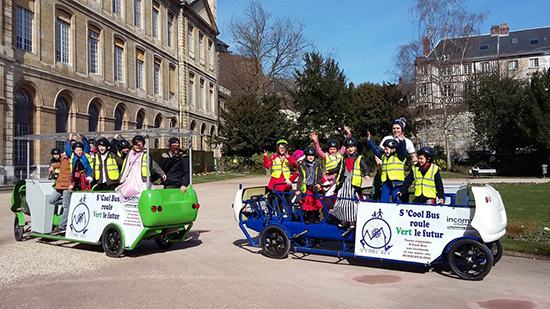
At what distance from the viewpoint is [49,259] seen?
25.8 ft

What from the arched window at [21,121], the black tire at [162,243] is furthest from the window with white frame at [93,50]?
the black tire at [162,243]

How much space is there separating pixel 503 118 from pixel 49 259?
37.0m

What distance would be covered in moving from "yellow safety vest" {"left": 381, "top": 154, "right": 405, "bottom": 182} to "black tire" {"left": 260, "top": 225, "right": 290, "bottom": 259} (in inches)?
77.0

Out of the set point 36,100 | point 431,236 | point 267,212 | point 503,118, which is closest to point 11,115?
point 36,100

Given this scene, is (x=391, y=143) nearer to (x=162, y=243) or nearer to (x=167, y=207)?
(x=167, y=207)

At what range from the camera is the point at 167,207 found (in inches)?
314

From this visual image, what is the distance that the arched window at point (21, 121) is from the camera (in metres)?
24.9

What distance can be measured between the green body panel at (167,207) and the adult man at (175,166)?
0.25 metres

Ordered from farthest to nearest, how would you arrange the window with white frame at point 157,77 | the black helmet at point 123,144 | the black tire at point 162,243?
the window with white frame at point 157,77, the black helmet at point 123,144, the black tire at point 162,243

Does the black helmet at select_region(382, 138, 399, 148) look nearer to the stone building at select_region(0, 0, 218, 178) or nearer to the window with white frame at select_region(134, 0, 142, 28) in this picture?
the stone building at select_region(0, 0, 218, 178)

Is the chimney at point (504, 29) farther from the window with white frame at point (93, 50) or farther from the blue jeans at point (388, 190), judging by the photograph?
the blue jeans at point (388, 190)

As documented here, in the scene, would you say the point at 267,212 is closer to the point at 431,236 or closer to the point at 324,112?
the point at 431,236

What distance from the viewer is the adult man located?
8.59 metres

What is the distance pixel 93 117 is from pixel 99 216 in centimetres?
2545
